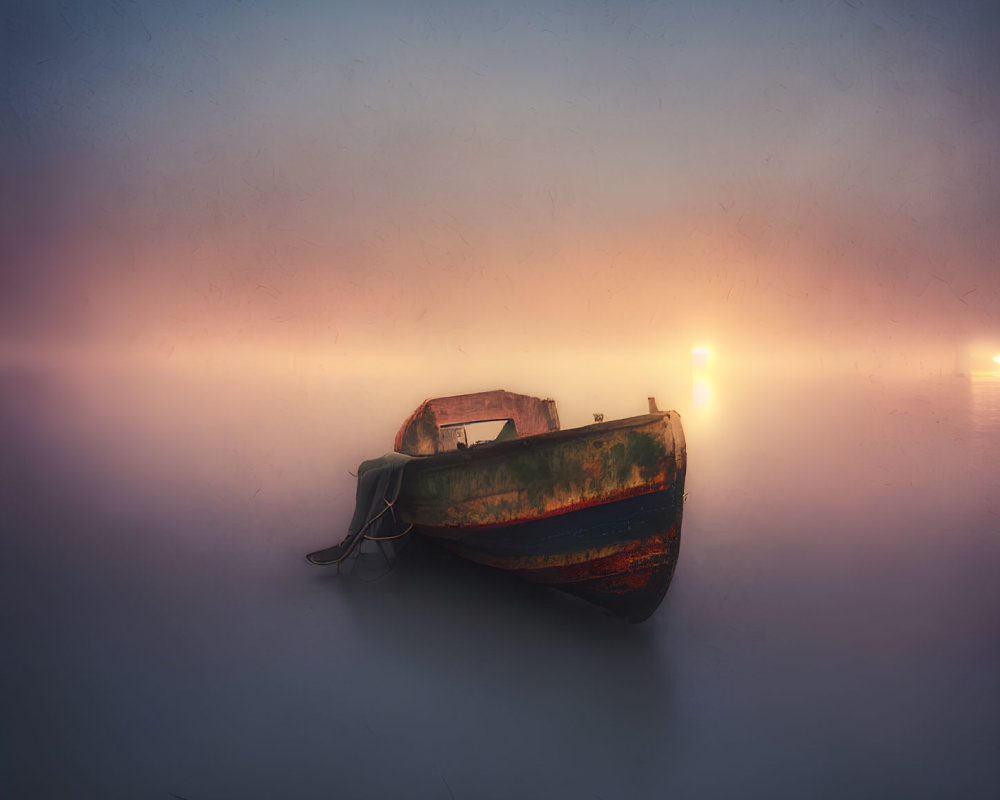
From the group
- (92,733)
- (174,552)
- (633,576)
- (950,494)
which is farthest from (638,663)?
(950,494)

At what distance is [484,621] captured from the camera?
206cm

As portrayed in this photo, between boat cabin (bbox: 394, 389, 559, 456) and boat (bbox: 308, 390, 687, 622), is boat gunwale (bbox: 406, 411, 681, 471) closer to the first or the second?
boat (bbox: 308, 390, 687, 622)

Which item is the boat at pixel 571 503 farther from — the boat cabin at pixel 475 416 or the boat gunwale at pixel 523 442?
the boat cabin at pixel 475 416

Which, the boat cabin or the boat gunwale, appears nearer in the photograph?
the boat gunwale

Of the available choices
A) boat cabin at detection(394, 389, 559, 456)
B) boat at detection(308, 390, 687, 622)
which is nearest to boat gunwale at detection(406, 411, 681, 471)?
boat at detection(308, 390, 687, 622)

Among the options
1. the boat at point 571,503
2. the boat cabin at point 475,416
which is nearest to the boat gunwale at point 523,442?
the boat at point 571,503

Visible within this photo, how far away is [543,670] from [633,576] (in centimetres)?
42

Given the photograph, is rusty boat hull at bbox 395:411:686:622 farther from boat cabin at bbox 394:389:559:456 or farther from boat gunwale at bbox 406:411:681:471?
boat cabin at bbox 394:389:559:456

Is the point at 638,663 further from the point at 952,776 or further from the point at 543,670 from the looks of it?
the point at 952,776

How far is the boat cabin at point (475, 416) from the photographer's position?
10.6 feet

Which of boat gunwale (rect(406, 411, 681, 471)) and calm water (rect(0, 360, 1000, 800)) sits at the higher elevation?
boat gunwale (rect(406, 411, 681, 471))

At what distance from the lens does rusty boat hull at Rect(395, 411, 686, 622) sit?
1813 mm

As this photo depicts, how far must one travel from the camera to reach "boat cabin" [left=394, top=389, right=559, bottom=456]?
3.23 meters

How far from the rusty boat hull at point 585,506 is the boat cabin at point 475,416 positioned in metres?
1.10
